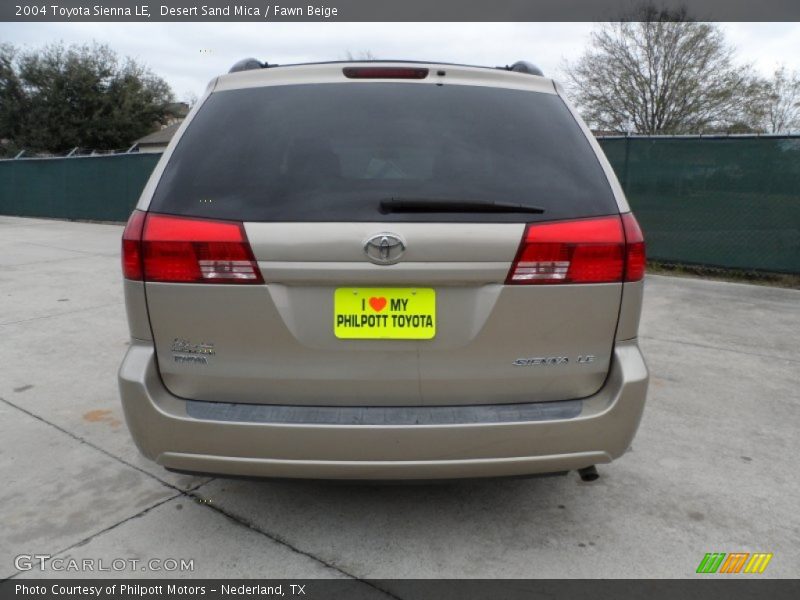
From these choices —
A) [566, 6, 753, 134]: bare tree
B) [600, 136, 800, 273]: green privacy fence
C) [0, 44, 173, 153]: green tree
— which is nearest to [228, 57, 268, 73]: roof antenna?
[600, 136, 800, 273]: green privacy fence

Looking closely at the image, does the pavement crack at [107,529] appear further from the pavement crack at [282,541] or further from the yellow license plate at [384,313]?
the yellow license plate at [384,313]

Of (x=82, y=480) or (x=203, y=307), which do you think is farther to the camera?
(x=82, y=480)

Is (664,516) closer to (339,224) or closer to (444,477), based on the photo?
(444,477)

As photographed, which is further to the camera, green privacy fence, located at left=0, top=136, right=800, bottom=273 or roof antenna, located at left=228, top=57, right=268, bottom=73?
green privacy fence, located at left=0, top=136, right=800, bottom=273

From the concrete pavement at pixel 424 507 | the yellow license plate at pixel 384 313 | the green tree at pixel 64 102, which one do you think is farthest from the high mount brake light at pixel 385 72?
the green tree at pixel 64 102

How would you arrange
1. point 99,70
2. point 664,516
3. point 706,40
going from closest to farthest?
1. point 664,516
2. point 706,40
3. point 99,70

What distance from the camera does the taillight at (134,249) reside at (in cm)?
209

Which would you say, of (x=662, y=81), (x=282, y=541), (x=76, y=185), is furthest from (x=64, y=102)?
(x=282, y=541)

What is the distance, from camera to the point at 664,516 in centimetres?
263

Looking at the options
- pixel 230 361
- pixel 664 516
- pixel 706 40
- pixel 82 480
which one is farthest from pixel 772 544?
pixel 706 40

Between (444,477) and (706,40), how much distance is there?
30.9m

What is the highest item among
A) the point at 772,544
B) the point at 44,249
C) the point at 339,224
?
the point at 339,224

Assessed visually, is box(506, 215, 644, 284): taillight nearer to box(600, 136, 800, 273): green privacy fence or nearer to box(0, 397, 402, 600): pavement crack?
box(0, 397, 402, 600): pavement crack

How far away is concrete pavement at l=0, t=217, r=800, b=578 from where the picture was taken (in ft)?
7.70
